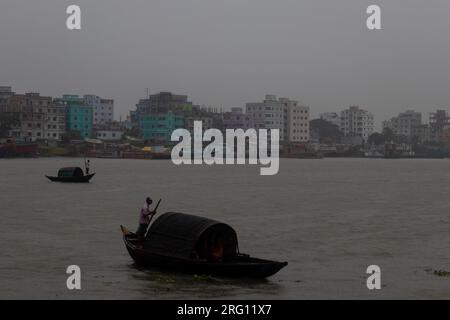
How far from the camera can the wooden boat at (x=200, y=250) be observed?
55.8 feet

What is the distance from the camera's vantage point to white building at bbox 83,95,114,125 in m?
166

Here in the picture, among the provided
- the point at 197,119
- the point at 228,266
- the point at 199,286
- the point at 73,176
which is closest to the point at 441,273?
the point at 228,266

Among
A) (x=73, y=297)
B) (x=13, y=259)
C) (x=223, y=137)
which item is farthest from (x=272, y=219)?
(x=223, y=137)

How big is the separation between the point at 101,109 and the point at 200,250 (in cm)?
15580

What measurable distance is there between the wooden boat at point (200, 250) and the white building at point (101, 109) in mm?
148033

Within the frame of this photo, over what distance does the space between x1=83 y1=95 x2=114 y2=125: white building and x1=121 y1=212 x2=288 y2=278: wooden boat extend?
486 ft

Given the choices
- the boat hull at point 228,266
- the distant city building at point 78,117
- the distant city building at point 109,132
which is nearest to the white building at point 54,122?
the distant city building at point 78,117

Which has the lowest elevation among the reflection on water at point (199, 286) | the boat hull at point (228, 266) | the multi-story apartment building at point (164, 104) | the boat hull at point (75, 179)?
the reflection on water at point (199, 286)

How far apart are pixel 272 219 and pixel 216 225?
16.0 m

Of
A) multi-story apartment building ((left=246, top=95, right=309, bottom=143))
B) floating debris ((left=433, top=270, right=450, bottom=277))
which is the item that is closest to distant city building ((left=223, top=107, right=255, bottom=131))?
multi-story apartment building ((left=246, top=95, right=309, bottom=143))

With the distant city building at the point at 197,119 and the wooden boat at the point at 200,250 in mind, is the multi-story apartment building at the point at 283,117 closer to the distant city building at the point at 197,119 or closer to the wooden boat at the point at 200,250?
the distant city building at the point at 197,119

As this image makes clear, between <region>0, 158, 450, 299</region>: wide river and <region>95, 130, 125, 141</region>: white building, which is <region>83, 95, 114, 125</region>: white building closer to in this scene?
<region>95, 130, 125, 141</region>: white building

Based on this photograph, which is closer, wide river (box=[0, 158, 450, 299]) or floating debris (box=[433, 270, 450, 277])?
wide river (box=[0, 158, 450, 299])

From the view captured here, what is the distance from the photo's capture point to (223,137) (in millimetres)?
150875
